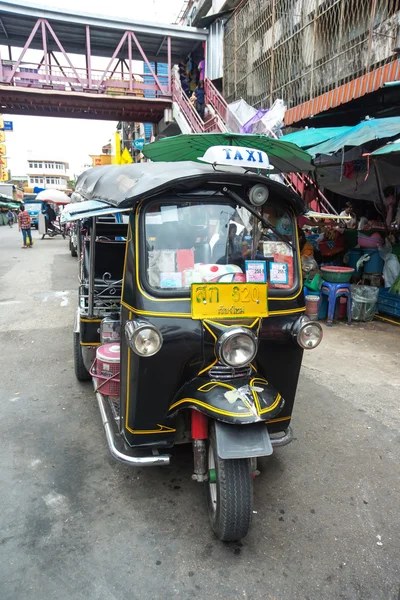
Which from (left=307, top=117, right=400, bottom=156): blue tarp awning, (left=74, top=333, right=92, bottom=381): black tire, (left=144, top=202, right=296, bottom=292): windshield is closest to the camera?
(left=144, top=202, right=296, bottom=292): windshield

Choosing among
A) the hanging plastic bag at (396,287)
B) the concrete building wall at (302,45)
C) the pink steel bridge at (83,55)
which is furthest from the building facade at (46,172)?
the hanging plastic bag at (396,287)

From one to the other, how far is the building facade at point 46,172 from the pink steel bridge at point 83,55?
3345 inches

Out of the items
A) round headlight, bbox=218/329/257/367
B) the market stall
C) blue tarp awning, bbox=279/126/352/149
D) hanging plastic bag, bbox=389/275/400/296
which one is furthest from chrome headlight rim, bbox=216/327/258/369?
hanging plastic bag, bbox=389/275/400/296

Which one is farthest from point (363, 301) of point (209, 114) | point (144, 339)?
point (209, 114)

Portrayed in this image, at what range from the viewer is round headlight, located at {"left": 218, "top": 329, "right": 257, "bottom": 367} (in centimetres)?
250

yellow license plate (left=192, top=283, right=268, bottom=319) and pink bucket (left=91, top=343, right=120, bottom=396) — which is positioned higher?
yellow license plate (left=192, top=283, right=268, bottom=319)

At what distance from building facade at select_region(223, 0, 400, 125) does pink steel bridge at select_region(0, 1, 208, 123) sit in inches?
106

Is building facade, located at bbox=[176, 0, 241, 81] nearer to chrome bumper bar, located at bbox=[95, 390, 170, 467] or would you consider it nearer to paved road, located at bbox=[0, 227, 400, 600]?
paved road, located at bbox=[0, 227, 400, 600]

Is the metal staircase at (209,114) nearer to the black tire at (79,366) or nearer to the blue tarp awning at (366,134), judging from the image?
the blue tarp awning at (366,134)

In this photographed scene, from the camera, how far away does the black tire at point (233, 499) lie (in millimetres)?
2350

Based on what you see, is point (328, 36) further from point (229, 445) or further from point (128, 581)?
point (128, 581)

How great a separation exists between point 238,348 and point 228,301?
0.32 m

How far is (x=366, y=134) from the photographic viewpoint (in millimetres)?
5602

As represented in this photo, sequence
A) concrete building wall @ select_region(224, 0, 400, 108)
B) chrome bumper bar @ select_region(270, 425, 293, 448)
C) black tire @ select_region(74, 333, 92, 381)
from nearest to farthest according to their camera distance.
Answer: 1. chrome bumper bar @ select_region(270, 425, 293, 448)
2. black tire @ select_region(74, 333, 92, 381)
3. concrete building wall @ select_region(224, 0, 400, 108)
